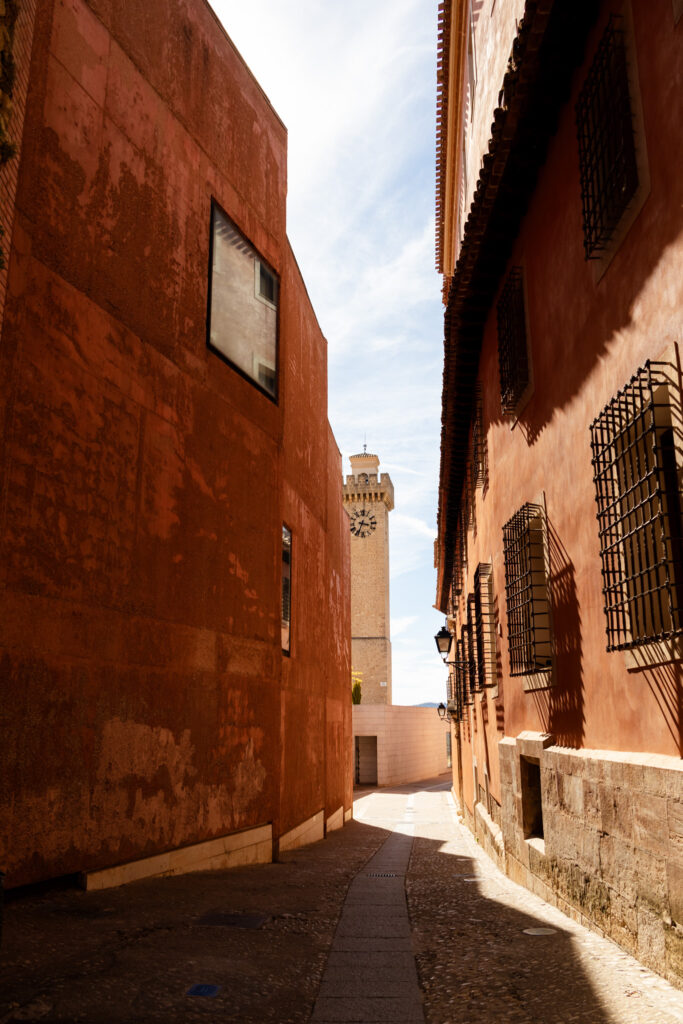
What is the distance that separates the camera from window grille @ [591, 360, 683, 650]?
14.2 ft

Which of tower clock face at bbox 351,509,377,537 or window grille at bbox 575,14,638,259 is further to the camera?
tower clock face at bbox 351,509,377,537

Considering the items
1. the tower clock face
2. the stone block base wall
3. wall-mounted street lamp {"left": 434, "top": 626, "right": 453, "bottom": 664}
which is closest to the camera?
the stone block base wall

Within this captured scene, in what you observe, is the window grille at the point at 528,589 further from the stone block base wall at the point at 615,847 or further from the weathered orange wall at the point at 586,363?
the stone block base wall at the point at 615,847

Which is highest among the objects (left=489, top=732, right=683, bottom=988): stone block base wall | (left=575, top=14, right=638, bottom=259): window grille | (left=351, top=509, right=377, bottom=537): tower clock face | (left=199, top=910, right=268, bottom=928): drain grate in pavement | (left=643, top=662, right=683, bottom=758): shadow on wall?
(left=351, top=509, right=377, bottom=537): tower clock face

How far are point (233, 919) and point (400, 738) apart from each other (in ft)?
137

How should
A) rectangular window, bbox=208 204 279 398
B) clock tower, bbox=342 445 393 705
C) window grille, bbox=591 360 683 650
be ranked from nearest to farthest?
window grille, bbox=591 360 683 650
rectangular window, bbox=208 204 279 398
clock tower, bbox=342 445 393 705

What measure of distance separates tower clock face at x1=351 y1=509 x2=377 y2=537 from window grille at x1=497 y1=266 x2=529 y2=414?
55.2 metres

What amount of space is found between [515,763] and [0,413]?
228 inches

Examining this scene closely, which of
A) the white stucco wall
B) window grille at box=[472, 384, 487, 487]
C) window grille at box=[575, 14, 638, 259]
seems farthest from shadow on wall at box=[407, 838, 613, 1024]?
the white stucco wall

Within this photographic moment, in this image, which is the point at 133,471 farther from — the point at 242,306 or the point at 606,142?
the point at 606,142

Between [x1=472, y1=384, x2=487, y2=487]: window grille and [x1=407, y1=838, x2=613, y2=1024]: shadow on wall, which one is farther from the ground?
[x1=472, y1=384, x2=487, y2=487]: window grille

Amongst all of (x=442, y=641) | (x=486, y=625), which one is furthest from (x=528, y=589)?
(x=442, y=641)

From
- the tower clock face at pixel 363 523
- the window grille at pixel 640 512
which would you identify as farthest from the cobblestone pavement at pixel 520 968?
the tower clock face at pixel 363 523

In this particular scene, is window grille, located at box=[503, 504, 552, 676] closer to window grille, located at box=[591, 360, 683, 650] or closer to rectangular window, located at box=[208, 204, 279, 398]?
window grille, located at box=[591, 360, 683, 650]
